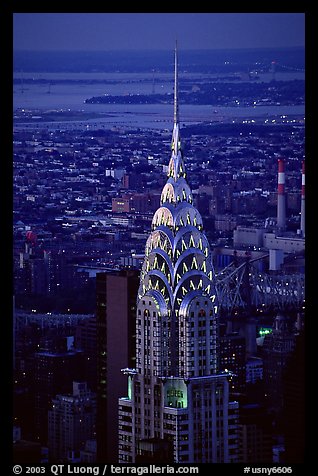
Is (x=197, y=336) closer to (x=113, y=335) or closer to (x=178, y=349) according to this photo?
(x=178, y=349)

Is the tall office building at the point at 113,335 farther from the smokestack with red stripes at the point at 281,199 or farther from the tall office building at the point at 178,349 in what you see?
the smokestack with red stripes at the point at 281,199

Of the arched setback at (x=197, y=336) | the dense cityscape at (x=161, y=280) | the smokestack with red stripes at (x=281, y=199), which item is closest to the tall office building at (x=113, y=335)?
the dense cityscape at (x=161, y=280)

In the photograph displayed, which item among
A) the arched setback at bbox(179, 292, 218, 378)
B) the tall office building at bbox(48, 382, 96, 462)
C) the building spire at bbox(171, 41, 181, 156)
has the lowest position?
the tall office building at bbox(48, 382, 96, 462)

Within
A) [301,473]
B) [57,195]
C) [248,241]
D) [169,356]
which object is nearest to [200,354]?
[169,356]

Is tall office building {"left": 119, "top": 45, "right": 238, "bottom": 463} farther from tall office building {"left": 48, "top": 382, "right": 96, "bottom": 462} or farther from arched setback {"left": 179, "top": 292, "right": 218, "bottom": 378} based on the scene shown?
tall office building {"left": 48, "top": 382, "right": 96, "bottom": 462}

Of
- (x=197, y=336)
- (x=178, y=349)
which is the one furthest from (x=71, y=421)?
(x=197, y=336)

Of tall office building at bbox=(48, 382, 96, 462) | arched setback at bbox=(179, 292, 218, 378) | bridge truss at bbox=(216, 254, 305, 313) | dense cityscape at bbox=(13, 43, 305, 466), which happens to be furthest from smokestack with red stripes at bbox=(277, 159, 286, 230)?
tall office building at bbox=(48, 382, 96, 462)
